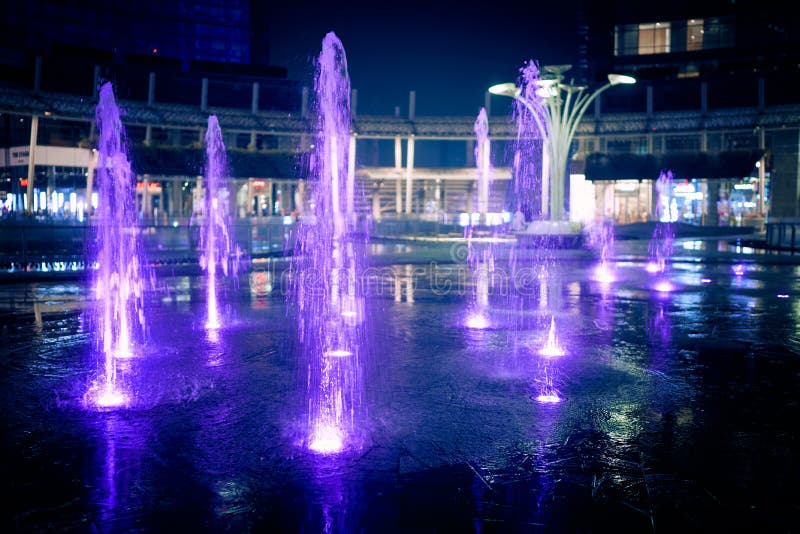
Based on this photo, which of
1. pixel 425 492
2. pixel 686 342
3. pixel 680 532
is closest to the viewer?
pixel 680 532

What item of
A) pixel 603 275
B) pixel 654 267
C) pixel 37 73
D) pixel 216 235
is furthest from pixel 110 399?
pixel 37 73

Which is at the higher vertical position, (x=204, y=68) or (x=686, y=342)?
(x=204, y=68)

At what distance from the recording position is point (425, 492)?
4129 mm

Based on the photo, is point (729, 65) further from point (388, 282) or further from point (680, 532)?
point (680, 532)

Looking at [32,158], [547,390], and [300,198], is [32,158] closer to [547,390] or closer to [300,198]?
[300,198]

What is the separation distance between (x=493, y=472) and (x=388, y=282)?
1153 cm

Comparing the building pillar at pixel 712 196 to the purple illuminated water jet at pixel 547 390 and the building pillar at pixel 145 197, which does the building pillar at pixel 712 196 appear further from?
the purple illuminated water jet at pixel 547 390

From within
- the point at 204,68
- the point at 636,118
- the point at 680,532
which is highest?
the point at 204,68

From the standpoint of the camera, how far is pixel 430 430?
17.4ft

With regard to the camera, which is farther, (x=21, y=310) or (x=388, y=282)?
(x=388, y=282)

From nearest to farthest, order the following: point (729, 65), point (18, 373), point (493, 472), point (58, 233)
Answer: point (493, 472) → point (18, 373) → point (58, 233) → point (729, 65)

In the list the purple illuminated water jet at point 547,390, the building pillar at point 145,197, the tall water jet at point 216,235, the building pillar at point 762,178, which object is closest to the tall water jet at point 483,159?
the building pillar at point 762,178

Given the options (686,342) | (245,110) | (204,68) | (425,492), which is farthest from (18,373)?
(204,68)

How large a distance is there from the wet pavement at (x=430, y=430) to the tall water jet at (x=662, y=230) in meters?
10.2
